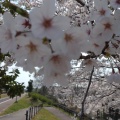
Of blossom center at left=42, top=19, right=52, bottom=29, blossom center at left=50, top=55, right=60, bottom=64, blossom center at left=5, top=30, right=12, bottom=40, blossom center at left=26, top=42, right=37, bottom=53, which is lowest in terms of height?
blossom center at left=50, top=55, right=60, bottom=64

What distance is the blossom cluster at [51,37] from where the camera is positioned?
63 cm

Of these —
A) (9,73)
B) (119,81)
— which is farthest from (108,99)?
(119,81)

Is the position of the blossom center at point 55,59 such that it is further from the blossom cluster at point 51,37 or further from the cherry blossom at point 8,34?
the cherry blossom at point 8,34

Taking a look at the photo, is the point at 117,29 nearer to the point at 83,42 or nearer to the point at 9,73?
the point at 83,42

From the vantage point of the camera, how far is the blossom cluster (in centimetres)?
63

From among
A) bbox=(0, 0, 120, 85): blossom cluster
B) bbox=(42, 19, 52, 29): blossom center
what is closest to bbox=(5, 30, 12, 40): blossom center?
bbox=(0, 0, 120, 85): blossom cluster

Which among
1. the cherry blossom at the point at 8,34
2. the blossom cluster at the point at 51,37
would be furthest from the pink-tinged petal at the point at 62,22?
the cherry blossom at the point at 8,34

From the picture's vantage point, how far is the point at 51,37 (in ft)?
2.02

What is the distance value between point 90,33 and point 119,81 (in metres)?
0.45

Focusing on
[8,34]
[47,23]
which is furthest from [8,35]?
[47,23]

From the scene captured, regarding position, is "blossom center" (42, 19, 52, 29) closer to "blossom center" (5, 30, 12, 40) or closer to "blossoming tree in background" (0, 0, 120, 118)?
"blossoming tree in background" (0, 0, 120, 118)

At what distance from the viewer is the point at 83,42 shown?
2.19 feet

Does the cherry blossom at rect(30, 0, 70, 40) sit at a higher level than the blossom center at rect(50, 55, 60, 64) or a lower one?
higher

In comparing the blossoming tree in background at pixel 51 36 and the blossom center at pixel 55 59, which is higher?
the blossoming tree in background at pixel 51 36
